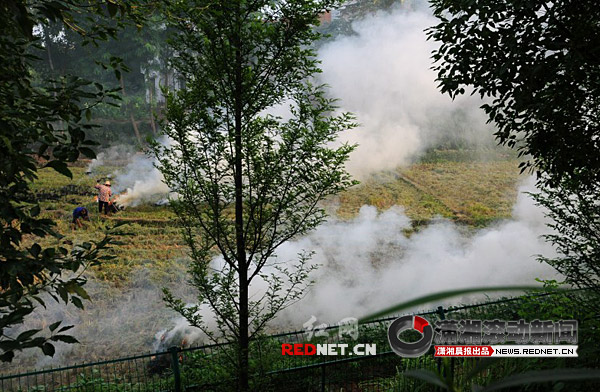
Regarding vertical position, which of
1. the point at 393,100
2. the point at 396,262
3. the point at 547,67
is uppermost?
the point at 393,100

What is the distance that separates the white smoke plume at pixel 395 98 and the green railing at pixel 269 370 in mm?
8619

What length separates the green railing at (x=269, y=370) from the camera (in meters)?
4.28

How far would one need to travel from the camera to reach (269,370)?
447 centimetres

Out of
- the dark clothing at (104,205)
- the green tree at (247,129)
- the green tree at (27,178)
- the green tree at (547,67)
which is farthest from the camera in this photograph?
the dark clothing at (104,205)

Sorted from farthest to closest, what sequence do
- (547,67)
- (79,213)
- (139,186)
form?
(139,186)
(79,213)
(547,67)

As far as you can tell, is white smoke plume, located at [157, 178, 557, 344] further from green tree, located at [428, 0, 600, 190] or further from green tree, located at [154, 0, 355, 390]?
green tree, located at [428, 0, 600, 190]

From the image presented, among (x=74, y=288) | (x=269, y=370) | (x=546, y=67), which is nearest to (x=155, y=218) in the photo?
(x=269, y=370)

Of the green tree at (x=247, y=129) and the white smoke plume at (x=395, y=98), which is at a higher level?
the white smoke plume at (x=395, y=98)

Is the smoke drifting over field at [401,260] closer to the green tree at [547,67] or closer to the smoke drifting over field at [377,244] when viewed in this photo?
the smoke drifting over field at [377,244]

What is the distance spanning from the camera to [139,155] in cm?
1588

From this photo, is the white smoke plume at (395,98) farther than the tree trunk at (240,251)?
Yes

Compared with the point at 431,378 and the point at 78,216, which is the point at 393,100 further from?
the point at 431,378

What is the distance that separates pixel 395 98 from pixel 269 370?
13297 millimetres

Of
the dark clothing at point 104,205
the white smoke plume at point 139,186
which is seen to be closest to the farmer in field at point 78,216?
the dark clothing at point 104,205
